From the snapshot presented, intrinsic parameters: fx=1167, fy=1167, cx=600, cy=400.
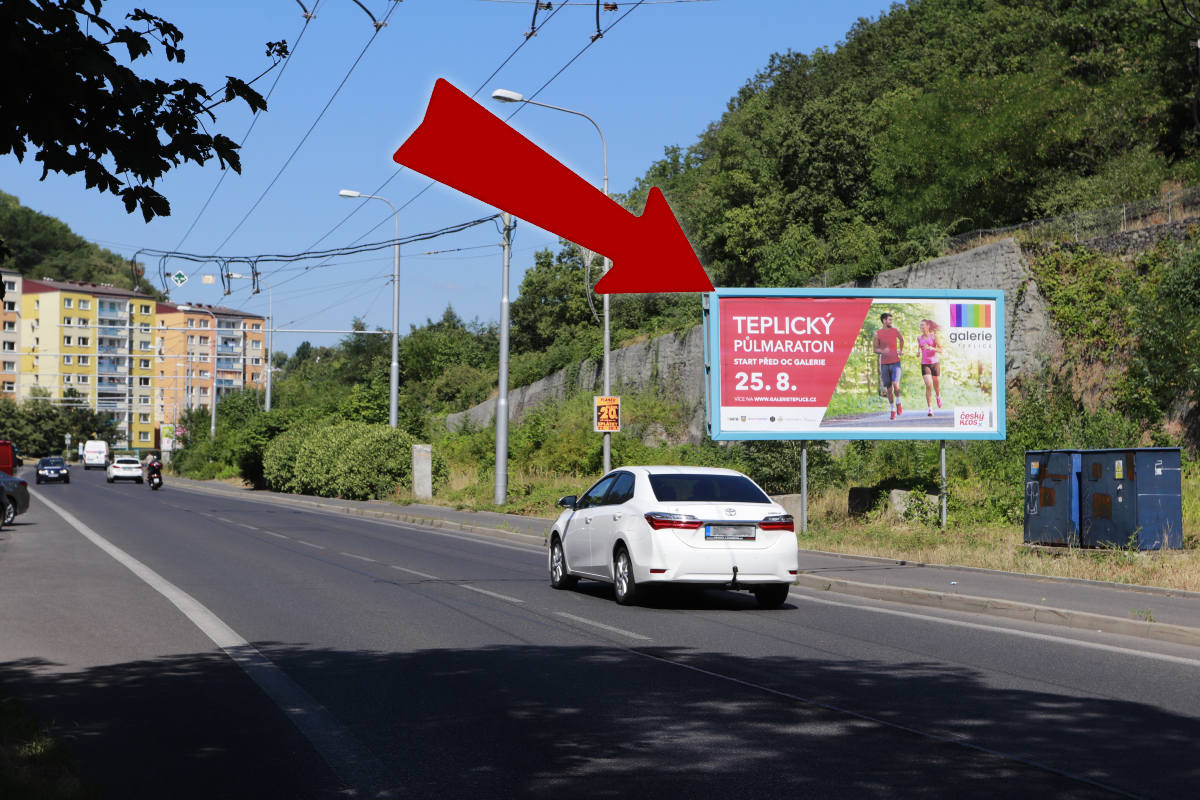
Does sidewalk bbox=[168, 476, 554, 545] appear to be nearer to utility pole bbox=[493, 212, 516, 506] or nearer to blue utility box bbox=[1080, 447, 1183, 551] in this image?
utility pole bbox=[493, 212, 516, 506]

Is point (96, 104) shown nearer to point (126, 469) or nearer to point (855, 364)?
point (855, 364)

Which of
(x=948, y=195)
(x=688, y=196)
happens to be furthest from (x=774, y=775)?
(x=688, y=196)

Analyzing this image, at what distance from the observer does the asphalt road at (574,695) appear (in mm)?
5688

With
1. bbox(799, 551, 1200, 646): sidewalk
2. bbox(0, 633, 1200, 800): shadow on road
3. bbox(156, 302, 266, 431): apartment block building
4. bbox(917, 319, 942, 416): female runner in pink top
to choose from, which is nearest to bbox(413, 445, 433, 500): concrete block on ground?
bbox(917, 319, 942, 416): female runner in pink top

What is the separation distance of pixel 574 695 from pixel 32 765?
336 centimetres

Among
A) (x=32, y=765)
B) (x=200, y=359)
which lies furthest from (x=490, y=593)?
(x=200, y=359)

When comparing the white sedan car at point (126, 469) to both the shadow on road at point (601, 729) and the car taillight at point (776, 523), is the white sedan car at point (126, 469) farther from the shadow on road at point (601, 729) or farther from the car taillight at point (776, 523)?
the shadow on road at point (601, 729)

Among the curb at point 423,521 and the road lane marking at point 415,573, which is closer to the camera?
the road lane marking at point 415,573

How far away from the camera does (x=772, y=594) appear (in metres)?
13.0

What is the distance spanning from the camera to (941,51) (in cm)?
5103

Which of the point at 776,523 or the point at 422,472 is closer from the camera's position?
the point at 776,523

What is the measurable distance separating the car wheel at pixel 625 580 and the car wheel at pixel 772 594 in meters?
1.37

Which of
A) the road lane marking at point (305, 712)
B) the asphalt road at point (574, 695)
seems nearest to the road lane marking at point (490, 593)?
the asphalt road at point (574, 695)

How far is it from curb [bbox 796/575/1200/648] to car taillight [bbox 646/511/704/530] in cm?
296
